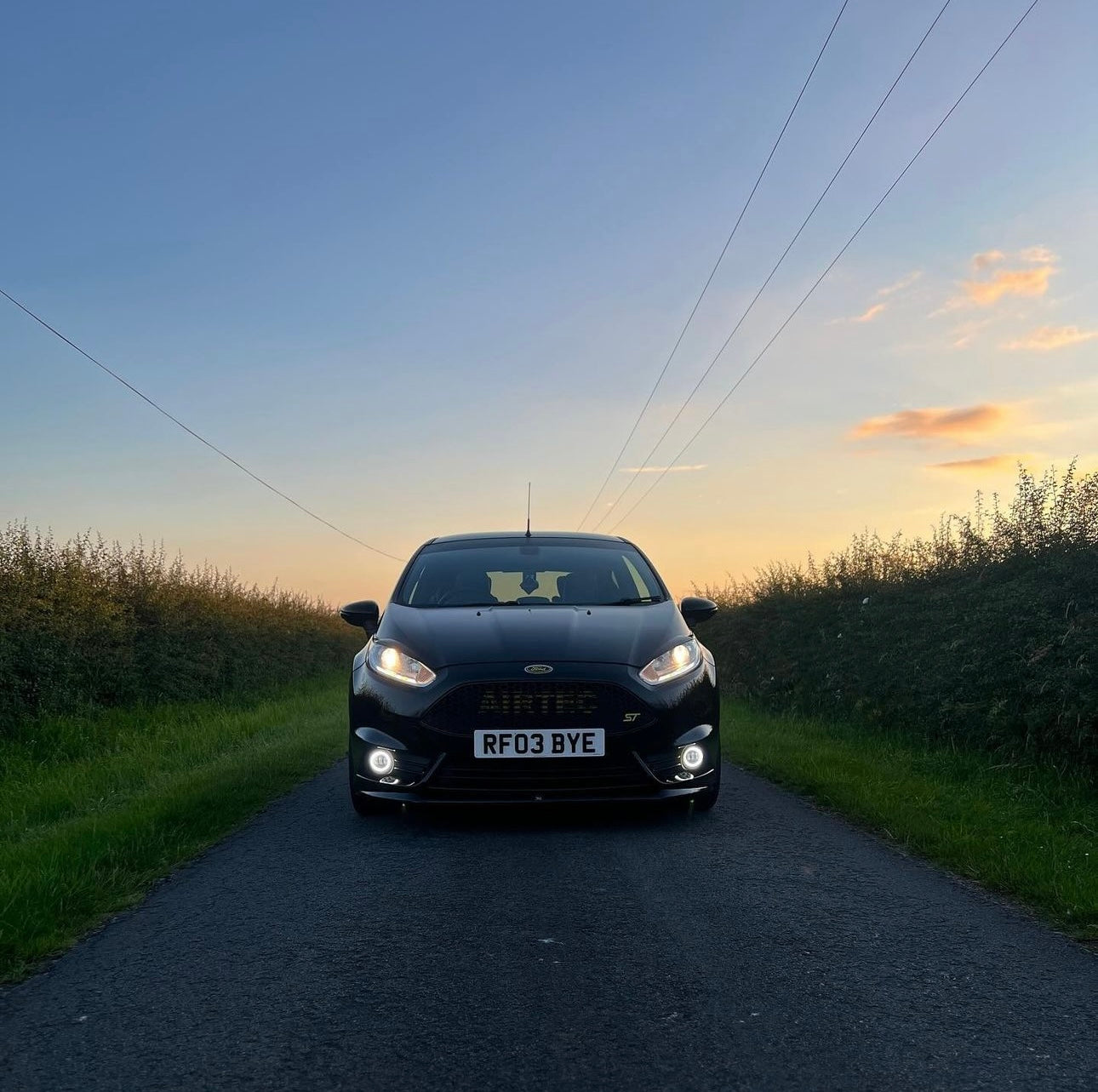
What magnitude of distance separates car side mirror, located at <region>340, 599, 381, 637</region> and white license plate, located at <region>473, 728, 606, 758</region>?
1.61 metres

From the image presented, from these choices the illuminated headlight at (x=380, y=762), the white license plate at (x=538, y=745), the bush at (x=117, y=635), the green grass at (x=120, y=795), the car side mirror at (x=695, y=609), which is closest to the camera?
the green grass at (x=120, y=795)

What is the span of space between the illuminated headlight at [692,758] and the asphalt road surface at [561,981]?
1.90ft

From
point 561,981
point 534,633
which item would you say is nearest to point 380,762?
point 534,633

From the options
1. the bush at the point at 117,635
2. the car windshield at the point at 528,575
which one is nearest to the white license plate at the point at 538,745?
the car windshield at the point at 528,575

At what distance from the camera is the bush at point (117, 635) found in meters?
11.3

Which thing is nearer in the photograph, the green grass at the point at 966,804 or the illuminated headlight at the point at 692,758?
the green grass at the point at 966,804

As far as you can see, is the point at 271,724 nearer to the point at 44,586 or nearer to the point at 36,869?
the point at 44,586

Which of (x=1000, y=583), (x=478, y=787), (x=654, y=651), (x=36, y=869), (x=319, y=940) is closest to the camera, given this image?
(x=319, y=940)

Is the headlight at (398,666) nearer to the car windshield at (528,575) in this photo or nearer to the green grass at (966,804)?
the car windshield at (528,575)

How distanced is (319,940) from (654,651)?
9.05 ft

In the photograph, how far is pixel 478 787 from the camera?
18.7 ft

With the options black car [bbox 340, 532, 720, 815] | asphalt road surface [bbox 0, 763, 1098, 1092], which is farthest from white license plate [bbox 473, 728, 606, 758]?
asphalt road surface [bbox 0, 763, 1098, 1092]

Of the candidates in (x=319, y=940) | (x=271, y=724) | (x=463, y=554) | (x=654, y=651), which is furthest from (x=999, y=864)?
(x=271, y=724)

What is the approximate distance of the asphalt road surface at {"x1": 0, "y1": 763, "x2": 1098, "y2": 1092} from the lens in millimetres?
2756
